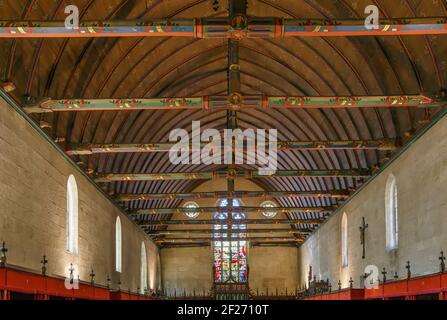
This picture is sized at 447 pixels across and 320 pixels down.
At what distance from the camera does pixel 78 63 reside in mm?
19703

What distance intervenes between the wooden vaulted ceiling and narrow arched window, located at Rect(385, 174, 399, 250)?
4.27ft

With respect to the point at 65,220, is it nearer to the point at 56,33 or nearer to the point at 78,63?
the point at 78,63

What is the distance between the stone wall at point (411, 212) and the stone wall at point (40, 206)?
11394 millimetres

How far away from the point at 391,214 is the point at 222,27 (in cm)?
1145

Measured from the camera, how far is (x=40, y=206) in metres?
18.0

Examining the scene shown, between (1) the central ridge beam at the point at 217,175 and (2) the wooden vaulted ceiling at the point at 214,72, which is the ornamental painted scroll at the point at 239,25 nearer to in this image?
(2) the wooden vaulted ceiling at the point at 214,72

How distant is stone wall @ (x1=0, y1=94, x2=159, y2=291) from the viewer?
1543 cm

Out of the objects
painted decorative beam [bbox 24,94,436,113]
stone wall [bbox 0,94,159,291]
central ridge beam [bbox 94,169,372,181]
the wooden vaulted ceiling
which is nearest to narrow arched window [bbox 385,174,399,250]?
the wooden vaulted ceiling

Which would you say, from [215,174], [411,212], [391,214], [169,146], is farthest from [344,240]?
[169,146]

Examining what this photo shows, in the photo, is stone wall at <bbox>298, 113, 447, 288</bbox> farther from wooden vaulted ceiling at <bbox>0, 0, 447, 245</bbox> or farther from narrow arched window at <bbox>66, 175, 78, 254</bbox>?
narrow arched window at <bbox>66, 175, 78, 254</bbox>

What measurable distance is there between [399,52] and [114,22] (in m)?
9.37

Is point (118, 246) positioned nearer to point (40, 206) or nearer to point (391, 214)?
point (40, 206)
